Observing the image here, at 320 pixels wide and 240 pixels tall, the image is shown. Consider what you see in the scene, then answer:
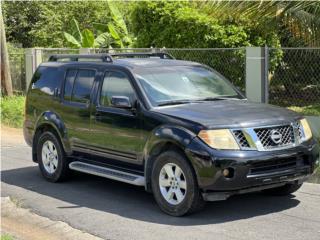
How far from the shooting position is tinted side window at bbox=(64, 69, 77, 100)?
29.2 ft

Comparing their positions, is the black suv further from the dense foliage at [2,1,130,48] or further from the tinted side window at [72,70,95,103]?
the dense foliage at [2,1,130,48]

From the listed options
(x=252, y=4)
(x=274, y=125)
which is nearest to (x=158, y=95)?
(x=274, y=125)

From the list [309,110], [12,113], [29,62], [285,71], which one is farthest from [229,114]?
[29,62]

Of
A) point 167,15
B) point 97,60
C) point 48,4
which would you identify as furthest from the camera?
point 48,4

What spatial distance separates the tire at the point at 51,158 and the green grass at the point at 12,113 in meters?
7.89

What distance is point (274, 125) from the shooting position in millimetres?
6836

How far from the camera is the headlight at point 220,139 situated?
655cm

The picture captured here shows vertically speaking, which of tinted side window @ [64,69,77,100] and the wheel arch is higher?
tinted side window @ [64,69,77,100]

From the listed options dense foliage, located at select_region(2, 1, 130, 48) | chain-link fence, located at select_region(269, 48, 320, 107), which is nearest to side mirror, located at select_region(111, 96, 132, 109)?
chain-link fence, located at select_region(269, 48, 320, 107)

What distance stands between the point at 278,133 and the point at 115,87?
2.33 meters

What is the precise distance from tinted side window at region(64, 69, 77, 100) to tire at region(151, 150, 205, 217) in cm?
232

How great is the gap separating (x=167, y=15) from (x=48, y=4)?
1967cm

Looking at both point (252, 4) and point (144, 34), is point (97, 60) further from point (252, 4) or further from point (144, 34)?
point (144, 34)

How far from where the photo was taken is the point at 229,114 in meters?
6.95
